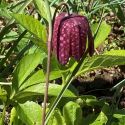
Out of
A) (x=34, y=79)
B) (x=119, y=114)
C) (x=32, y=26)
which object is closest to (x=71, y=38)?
(x=32, y=26)

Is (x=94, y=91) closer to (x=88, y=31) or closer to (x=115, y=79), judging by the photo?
(x=115, y=79)

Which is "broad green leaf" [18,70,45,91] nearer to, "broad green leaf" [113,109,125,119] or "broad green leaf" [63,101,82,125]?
"broad green leaf" [63,101,82,125]

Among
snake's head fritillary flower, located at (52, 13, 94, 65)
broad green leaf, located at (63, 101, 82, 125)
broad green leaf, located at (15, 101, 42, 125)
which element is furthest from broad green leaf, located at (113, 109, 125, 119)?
snake's head fritillary flower, located at (52, 13, 94, 65)

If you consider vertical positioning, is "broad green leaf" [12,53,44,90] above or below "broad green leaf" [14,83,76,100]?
above

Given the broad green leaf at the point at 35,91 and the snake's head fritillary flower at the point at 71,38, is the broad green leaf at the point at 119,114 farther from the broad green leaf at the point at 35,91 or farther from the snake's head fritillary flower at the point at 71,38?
the snake's head fritillary flower at the point at 71,38

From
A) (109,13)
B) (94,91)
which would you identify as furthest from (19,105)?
(109,13)

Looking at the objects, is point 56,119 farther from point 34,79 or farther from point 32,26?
point 32,26


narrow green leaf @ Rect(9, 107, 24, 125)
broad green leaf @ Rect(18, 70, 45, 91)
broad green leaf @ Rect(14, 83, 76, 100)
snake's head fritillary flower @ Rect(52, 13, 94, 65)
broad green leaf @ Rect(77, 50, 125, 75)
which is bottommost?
narrow green leaf @ Rect(9, 107, 24, 125)
